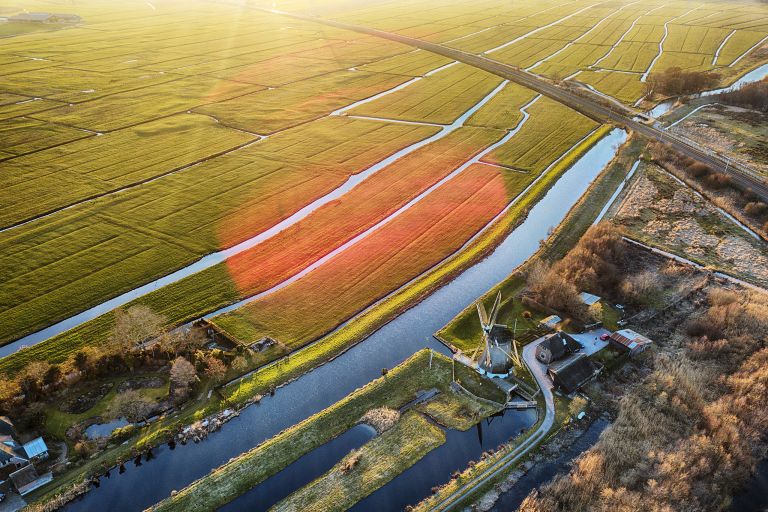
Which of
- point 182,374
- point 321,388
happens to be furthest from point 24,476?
point 321,388

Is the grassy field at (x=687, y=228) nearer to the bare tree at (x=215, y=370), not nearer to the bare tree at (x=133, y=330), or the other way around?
the bare tree at (x=215, y=370)

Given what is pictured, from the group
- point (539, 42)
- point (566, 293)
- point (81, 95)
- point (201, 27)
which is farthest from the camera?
point (201, 27)

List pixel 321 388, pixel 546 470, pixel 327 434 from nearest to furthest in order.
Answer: pixel 546 470, pixel 327 434, pixel 321 388

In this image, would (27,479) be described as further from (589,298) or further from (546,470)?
(589,298)

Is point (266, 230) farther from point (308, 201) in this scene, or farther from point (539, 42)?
point (539, 42)

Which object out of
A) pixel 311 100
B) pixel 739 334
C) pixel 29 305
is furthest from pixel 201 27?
pixel 739 334

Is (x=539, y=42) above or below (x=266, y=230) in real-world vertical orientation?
above
